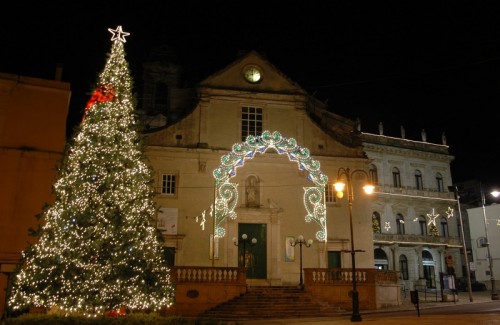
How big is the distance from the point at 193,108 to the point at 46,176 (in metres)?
9.31

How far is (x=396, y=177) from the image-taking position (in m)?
43.2

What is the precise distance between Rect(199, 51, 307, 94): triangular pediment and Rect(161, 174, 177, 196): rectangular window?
580 centimetres

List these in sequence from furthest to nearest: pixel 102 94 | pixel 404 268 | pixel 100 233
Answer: pixel 404 268
pixel 102 94
pixel 100 233

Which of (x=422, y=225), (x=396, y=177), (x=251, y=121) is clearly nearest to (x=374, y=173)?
(x=396, y=177)

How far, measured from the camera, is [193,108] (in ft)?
87.9

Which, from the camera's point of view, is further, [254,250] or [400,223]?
[400,223]

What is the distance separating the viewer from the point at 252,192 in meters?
26.2

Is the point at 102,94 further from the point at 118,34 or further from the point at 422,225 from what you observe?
the point at 422,225

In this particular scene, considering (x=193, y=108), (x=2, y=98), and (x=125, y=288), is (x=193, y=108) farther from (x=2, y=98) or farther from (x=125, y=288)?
(x=125, y=288)

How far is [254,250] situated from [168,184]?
607 cm

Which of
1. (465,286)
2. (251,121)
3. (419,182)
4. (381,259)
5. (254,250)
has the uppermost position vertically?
(251,121)

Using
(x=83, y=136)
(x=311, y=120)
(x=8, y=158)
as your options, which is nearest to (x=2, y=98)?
(x=8, y=158)

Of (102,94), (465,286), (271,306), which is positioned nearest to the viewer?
(102,94)

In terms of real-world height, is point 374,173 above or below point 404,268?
above
